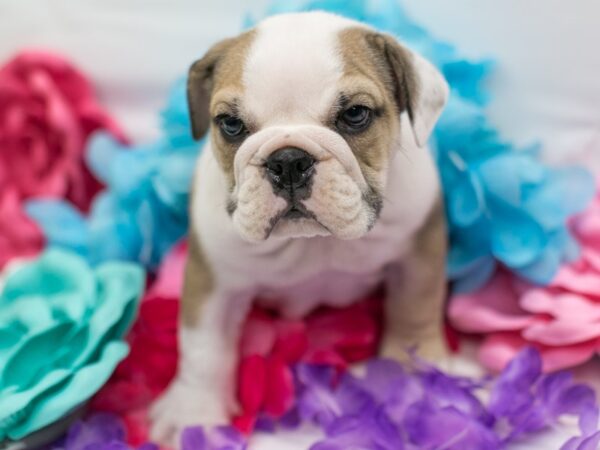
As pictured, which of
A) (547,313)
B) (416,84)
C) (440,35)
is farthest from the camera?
(440,35)

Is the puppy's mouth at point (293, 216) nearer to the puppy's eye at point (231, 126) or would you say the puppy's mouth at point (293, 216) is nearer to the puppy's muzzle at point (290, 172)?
the puppy's muzzle at point (290, 172)

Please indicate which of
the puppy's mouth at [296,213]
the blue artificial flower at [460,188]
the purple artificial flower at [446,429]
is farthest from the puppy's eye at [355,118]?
the purple artificial flower at [446,429]

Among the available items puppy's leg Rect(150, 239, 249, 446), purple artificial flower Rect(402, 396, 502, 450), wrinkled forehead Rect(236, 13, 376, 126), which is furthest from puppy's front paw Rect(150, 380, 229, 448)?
wrinkled forehead Rect(236, 13, 376, 126)

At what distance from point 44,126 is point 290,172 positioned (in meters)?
1.07

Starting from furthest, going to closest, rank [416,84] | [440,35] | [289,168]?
[440,35] < [416,84] < [289,168]

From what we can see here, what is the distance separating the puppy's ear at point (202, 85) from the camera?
1.44m

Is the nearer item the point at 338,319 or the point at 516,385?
the point at 516,385

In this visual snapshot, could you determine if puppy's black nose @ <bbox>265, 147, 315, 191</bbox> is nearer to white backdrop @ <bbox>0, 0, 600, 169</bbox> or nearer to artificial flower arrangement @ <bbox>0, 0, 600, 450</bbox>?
artificial flower arrangement @ <bbox>0, 0, 600, 450</bbox>

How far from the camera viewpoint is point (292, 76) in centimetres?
126

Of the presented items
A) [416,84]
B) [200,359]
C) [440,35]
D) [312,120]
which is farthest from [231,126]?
[440,35]

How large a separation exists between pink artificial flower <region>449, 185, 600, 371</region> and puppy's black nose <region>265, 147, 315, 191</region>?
610 millimetres

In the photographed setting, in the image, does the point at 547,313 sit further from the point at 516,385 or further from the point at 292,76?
the point at 292,76

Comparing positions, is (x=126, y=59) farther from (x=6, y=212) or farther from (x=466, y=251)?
(x=466, y=251)

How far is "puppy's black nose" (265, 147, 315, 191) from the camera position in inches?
48.8
